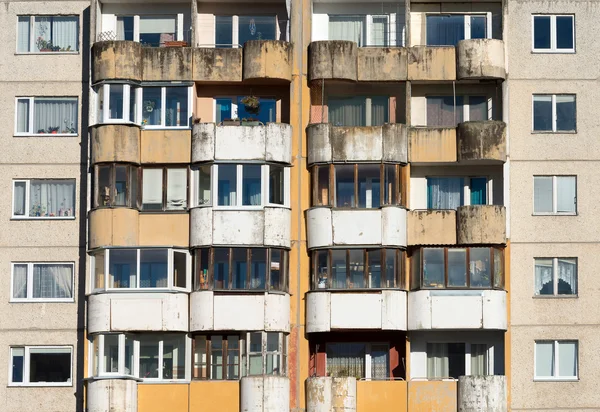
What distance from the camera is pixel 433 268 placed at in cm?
6656

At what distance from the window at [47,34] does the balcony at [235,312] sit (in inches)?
427

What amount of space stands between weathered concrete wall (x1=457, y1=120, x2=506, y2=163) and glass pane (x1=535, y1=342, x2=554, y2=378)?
6.74 m

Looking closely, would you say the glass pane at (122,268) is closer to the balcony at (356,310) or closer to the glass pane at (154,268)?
the glass pane at (154,268)

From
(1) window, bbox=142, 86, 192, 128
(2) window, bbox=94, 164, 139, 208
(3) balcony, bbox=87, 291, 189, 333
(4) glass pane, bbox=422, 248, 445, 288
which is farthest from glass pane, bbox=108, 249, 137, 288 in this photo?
(4) glass pane, bbox=422, 248, 445, 288

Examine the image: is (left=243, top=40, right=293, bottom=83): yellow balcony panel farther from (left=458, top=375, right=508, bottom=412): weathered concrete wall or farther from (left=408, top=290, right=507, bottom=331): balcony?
(left=458, top=375, right=508, bottom=412): weathered concrete wall

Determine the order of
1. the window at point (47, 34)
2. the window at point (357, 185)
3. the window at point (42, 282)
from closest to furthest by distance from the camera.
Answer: the window at point (357, 185) < the window at point (42, 282) < the window at point (47, 34)

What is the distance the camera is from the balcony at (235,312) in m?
65.1

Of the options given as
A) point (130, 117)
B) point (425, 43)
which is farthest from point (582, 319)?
point (130, 117)

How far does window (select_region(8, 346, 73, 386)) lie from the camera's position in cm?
6662

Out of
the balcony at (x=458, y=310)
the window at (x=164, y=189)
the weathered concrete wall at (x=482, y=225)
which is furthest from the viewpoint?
the window at (x=164, y=189)

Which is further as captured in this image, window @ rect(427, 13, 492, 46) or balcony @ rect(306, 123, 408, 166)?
window @ rect(427, 13, 492, 46)

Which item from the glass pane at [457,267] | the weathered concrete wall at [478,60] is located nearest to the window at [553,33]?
the weathered concrete wall at [478,60]

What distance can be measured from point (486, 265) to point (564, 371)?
4.71 meters

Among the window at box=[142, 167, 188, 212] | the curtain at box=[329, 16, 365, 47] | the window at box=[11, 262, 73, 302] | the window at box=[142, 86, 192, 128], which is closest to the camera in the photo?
the window at box=[142, 167, 188, 212]
